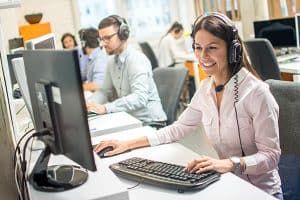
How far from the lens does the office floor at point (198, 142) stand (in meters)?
1.86

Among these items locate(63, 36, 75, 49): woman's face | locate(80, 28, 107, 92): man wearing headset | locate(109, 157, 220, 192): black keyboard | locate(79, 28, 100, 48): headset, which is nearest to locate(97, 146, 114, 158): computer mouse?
locate(109, 157, 220, 192): black keyboard

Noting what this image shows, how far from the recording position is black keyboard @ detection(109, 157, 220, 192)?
4.08ft

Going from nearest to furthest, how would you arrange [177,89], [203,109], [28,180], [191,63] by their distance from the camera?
[28,180] < [203,109] < [177,89] < [191,63]

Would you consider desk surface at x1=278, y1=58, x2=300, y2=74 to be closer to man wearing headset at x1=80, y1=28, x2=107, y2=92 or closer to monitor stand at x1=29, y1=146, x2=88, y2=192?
man wearing headset at x1=80, y1=28, x2=107, y2=92

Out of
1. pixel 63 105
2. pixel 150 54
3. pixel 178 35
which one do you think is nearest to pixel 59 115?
pixel 63 105

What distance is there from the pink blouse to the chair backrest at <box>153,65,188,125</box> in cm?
98

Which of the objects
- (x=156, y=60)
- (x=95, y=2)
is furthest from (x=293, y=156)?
(x=95, y=2)

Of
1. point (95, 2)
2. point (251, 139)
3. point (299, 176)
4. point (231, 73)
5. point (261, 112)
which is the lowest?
point (299, 176)

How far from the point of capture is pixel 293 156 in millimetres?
1534

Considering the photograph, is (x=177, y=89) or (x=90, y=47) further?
(x=90, y=47)

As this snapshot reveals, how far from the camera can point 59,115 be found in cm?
113

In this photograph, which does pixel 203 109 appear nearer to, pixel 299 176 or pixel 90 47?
pixel 299 176

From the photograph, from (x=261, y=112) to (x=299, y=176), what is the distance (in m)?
0.28

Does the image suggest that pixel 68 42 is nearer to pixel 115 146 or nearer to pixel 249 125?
pixel 115 146
